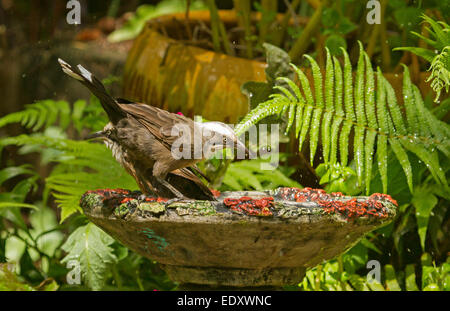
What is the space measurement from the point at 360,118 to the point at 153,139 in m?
0.52

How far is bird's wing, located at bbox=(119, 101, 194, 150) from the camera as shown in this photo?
1.18 metres

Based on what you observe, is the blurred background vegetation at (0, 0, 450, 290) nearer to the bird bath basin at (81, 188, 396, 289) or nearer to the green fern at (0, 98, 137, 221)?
the green fern at (0, 98, 137, 221)

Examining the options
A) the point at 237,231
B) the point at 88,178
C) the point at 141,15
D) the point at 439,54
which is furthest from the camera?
the point at 141,15

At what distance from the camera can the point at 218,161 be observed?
4.79ft

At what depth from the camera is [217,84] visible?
1557mm

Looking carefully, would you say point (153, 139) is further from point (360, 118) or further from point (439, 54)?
point (439, 54)

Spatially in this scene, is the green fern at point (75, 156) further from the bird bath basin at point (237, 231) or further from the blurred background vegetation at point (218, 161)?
the bird bath basin at point (237, 231)

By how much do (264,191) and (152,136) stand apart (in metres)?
0.32

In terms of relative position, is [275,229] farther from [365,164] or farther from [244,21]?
[244,21]

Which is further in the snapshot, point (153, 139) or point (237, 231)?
point (153, 139)

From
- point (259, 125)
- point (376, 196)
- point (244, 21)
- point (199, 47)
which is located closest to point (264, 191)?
point (259, 125)

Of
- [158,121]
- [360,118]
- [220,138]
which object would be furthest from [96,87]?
[360,118]

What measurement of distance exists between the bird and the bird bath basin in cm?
7

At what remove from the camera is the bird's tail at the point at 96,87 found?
1.15 metres
